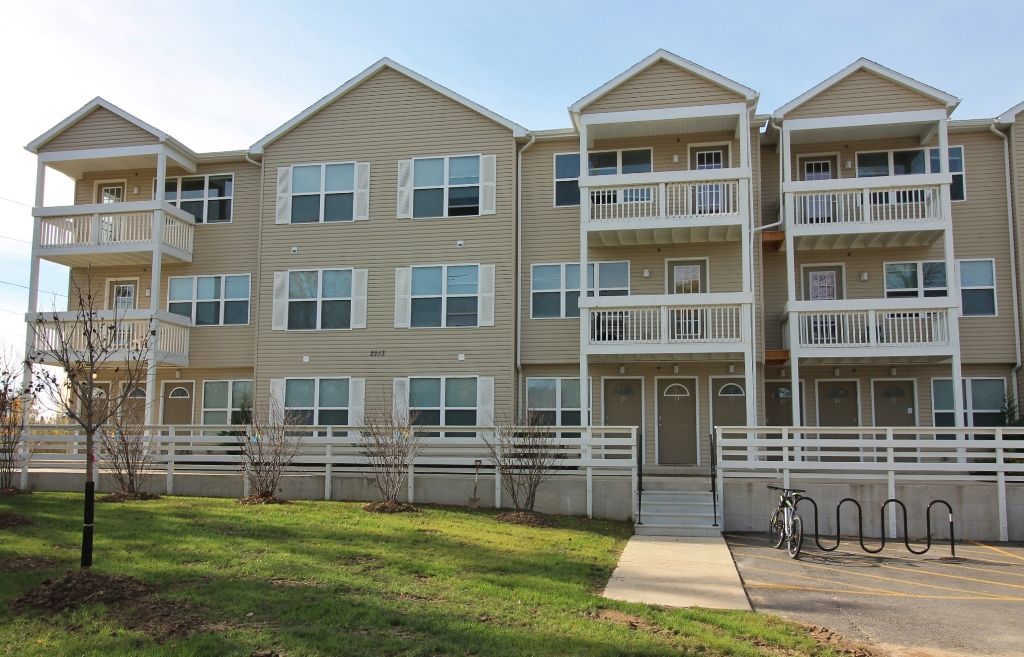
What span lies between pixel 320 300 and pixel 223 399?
4056mm

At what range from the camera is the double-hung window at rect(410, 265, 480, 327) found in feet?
67.9

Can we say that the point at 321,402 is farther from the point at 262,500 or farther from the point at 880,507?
the point at 880,507

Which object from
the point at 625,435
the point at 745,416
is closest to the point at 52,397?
the point at 625,435

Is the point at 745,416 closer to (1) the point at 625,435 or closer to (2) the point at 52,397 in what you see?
(1) the point at 625,435

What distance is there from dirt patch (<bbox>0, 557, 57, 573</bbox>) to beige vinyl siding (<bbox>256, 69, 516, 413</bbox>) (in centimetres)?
1133

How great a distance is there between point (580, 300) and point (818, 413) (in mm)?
6688

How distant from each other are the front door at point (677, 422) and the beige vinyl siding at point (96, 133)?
623 inches

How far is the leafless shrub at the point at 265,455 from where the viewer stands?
54.2 feet

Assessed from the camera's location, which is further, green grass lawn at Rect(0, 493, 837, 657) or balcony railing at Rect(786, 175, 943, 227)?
balcony railing at Rect(786, 175, 943, 227)

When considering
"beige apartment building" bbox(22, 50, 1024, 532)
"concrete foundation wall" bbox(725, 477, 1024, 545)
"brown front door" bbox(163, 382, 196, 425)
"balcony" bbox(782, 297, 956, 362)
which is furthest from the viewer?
"brown front door" bbox(163, 382, 196, 425)

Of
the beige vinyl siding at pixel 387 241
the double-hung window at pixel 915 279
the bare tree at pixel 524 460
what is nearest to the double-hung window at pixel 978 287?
the double-hung window at pixel 915 279

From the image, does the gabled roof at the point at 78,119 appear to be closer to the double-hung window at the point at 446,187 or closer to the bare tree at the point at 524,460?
the double-hung window at the point at 446,187

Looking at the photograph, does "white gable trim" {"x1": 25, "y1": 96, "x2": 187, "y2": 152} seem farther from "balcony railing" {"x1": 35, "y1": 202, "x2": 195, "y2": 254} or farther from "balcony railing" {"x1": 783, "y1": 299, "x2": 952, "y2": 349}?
"balcony railing" {"x1": 783, "y1": 299, "x2": 952, "y2": 349}

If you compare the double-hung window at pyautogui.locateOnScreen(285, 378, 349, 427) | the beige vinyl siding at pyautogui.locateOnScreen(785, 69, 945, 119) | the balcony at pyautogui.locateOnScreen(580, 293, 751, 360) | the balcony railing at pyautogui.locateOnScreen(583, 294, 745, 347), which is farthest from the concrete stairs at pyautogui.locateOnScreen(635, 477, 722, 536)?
the beige vinyl siding at pyautogui.locateOnScreen(785, 69, 945, 119)
